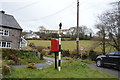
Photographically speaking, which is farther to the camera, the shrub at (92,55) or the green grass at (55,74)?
the shrub at (92,55)

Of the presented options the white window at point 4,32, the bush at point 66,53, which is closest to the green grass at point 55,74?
the bush at point 66,53

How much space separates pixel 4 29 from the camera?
85.9ft

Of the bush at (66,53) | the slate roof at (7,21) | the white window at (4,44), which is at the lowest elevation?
the bush at (66,53)

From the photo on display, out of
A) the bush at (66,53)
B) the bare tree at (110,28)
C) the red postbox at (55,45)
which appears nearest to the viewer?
the red postbox at (55,45)

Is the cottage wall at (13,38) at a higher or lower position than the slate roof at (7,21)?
lower

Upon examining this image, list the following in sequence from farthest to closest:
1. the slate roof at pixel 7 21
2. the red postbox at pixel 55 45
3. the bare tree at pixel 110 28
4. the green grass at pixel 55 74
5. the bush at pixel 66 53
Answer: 1. the bush at pixel 66 53
2. the slate roof at pixel 7 21
3. the bare tree at pixel 110 28
4. the red postbox at pixel 55 45
5. the green grass at pixel 55 74

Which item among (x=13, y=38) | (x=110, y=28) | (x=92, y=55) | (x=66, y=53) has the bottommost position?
(x=66, y=53)

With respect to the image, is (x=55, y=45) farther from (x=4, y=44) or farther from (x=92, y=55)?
(x=4, y=44)

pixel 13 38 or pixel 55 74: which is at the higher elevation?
pixel 13 38

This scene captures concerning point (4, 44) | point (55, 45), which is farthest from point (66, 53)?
point (55, 45)

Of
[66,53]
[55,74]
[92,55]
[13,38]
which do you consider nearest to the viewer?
[55,74]

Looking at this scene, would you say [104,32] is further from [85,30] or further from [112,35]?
[85,30]

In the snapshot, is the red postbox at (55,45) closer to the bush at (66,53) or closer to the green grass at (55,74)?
the green grass at (55,74)

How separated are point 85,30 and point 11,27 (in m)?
24.8
